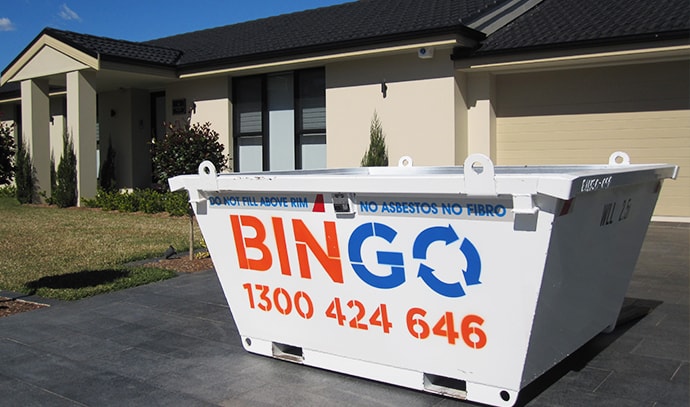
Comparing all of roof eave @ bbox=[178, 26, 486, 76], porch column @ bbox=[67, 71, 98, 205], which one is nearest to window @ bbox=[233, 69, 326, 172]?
roof eave @ bbox=[178, 26, 486, 76]

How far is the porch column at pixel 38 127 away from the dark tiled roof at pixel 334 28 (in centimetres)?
428

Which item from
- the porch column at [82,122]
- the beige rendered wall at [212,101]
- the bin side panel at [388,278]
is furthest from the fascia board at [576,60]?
the porch column at [82,122]

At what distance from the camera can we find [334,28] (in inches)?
615

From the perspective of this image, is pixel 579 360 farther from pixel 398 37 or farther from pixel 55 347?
pixel 398 37

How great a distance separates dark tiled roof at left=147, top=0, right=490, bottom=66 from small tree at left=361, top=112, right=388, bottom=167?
1922 mm

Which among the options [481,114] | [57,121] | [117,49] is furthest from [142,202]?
[57,121]

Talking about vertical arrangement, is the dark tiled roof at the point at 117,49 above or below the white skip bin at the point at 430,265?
above

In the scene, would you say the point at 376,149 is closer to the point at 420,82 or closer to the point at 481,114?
the point at 420,82

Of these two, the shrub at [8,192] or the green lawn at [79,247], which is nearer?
the green lawn at [79,247]

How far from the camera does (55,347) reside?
530 cm

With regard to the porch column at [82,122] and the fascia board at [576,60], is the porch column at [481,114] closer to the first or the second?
the fascia board at [576,60]

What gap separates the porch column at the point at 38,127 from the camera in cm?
1902

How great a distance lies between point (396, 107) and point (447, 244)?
35.4ft

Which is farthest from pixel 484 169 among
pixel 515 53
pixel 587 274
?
pixel 515 53
